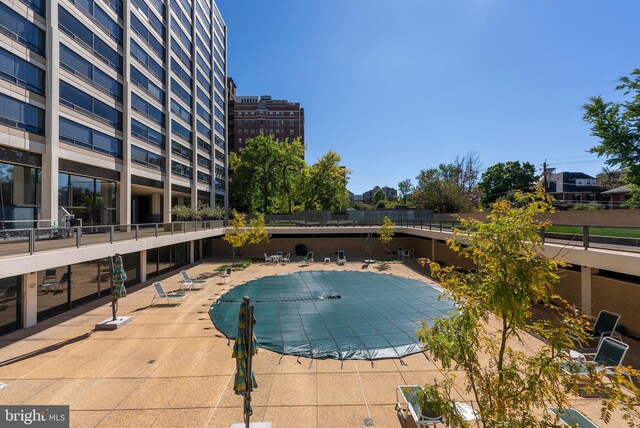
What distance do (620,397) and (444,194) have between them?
43.2 metres

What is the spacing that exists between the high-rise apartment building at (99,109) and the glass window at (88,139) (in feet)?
0.25

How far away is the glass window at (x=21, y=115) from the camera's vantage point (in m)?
15.5

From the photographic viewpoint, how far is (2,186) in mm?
15805

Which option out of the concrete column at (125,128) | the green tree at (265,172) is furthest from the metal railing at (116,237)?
the green tree at (265,172)

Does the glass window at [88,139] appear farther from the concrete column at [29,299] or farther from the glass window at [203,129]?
the glass window at [203,129]

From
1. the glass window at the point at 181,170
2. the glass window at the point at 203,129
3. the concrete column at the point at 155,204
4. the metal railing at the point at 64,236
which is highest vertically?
the glass window at the point at 203,129

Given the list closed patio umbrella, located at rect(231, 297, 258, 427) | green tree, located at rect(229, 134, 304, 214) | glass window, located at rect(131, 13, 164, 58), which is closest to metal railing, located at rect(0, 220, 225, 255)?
closed patio umbrella, located at rect(231, 297, 258, 427)

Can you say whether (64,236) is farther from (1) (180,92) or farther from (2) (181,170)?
(1) (180,92)

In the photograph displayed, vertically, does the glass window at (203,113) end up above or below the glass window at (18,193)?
above

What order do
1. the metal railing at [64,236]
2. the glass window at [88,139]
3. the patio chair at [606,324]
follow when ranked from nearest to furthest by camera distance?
1. the patio chair at [606,324]
2. the metal railing at [64,236]
3. the glass window at [88,139]

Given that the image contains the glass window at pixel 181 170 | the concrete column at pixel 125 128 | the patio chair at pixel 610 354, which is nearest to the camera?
the patio chair at pixel 610 354

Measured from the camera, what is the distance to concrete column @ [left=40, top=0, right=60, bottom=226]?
693 inches

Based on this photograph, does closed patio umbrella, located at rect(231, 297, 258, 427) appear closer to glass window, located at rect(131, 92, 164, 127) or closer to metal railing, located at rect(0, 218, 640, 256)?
metal railing, located at rect(0, 218, 640, 256)

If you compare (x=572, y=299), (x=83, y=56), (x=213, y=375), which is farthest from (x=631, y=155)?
(x=83, y=56)
